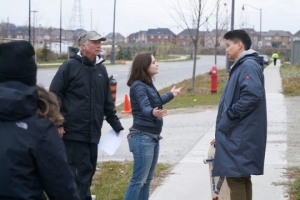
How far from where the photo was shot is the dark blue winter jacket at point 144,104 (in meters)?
5.72

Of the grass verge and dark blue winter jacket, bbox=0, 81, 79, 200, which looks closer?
dark blue winter jacket, bbox=0, 81, 79, 200

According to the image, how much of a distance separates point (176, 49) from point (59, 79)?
111 meters

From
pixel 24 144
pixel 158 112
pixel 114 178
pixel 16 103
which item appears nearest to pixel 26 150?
pixel 24 144

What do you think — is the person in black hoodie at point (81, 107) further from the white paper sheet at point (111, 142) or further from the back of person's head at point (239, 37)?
the back of person's head at point (239, 37)

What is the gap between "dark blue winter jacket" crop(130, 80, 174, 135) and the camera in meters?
5.72

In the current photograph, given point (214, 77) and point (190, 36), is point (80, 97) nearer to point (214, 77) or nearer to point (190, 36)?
point (214, 77)

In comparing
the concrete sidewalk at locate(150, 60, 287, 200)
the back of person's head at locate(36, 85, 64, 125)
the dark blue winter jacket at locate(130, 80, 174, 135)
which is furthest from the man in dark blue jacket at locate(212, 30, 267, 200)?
the back of person's head at locate(36, 85, 64, 125)

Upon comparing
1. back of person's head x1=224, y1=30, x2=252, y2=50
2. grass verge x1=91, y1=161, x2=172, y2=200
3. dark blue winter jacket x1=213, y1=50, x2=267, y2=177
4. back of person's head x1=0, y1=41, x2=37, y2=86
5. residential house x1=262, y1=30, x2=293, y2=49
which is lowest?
grass verge x1=91, y1=161, x2=172, y2=200

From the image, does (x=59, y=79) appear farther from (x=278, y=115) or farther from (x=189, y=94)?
(x=189, y=94)

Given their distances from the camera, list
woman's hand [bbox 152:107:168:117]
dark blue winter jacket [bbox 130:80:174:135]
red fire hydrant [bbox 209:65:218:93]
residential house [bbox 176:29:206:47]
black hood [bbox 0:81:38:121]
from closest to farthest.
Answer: black hood [bbox 0:81:38:121]
woman's hand [bbox 152:107:168:117]
dark blue winter jacket [bbox 130:80:174:135]
red fire hydrant [bbox 209:65:218:93]
residential house [bbox 176:29:206:47]

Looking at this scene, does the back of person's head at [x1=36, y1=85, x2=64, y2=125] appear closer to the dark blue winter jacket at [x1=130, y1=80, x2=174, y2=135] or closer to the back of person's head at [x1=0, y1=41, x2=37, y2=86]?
the back of person's head at [x1=0, y1=41, x2=37, y2=86]

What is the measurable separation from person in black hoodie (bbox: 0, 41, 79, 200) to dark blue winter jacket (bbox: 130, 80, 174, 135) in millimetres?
2726

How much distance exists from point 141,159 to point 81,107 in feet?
2.51

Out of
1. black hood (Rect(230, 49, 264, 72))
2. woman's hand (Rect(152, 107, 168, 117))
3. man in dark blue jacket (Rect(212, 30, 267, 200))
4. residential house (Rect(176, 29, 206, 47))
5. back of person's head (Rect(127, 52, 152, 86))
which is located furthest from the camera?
residential house (Rect(176, 29, 206, 47))
